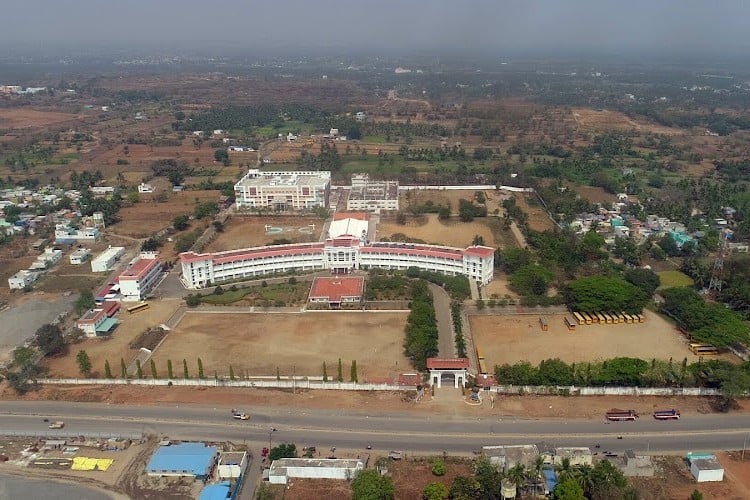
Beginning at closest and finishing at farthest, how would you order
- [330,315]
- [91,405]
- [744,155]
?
[91,405]
[330,315]
[744,155]

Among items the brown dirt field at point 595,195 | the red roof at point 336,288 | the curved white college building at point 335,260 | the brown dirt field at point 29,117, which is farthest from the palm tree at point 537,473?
the brown dirt field at point 29,117

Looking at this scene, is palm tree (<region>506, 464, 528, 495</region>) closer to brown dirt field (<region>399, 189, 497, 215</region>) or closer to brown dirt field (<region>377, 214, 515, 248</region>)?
brown dirt field (<region>377, 214, 515, 248</region>)

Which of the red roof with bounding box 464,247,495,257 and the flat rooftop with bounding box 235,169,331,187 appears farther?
the flat rooftop with bounding box 235,169,331,187

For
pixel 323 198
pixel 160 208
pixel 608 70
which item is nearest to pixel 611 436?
pixel 323 198

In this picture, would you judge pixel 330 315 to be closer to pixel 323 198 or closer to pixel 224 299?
pixel 224 299

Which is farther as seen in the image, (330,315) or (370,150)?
(370,150)

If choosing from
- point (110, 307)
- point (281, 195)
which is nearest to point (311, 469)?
point (110, 307)

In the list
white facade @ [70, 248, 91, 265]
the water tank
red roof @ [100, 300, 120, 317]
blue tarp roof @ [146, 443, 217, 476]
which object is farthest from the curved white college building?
the water tank
